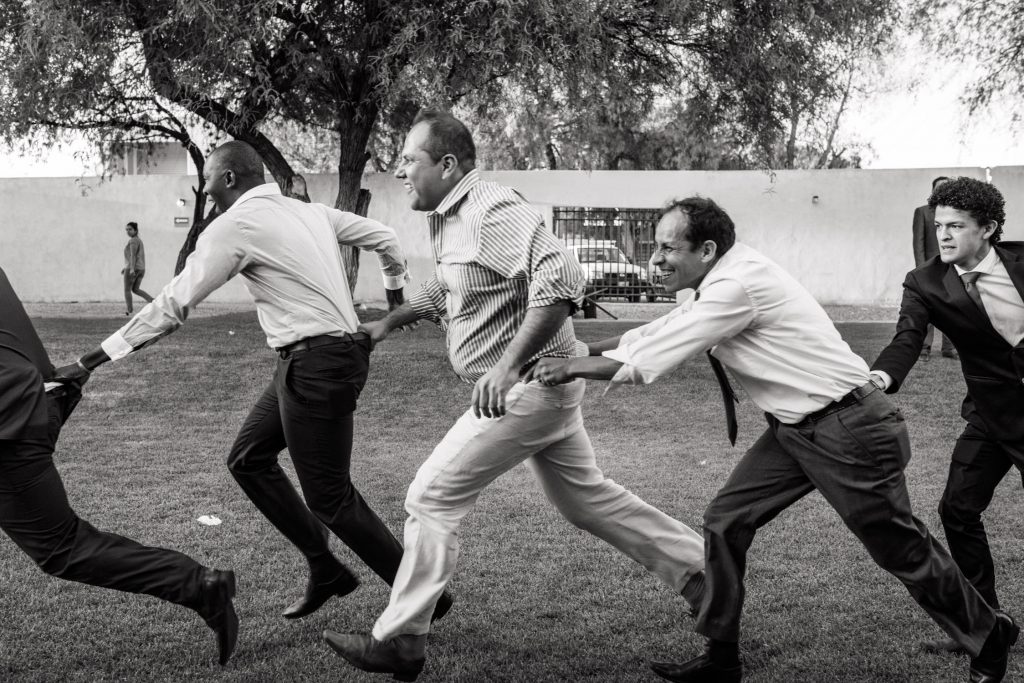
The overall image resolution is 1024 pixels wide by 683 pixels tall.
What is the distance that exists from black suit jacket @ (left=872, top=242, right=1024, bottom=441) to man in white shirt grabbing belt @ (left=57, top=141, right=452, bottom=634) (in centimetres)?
204

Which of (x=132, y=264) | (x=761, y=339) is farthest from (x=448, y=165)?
(x=132, y=264)

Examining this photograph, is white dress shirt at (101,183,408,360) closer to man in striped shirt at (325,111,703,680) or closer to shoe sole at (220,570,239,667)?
man in striped shirt at (325,111,703,680)

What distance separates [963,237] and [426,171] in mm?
1975

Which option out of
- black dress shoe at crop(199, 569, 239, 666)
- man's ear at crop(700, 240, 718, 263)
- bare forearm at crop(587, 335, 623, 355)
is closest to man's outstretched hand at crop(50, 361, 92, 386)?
black dress shoe at crop(199, 569, 239, 666)

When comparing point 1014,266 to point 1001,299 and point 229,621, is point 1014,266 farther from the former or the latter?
point 229,621

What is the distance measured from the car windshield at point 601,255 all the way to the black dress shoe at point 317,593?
17.7 meters

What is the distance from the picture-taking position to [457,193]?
395cm

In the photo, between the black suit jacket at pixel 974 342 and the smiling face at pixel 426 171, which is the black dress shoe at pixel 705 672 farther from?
the smiling face at pixel 426 171

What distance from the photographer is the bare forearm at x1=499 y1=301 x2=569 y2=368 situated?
3.64 m

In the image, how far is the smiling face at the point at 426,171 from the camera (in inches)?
156

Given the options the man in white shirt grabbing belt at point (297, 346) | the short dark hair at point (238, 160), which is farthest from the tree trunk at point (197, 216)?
the man in white shirt grabbing belt at point (297, 346)

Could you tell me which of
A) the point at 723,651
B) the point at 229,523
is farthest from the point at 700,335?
the point at 229,523

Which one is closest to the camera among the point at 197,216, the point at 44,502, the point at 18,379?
the point at 18,379

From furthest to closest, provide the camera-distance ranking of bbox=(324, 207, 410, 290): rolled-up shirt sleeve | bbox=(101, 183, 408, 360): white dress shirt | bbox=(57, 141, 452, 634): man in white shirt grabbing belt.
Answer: bbox=(324, 207, 410, 290): rolled-up shirt sleeve → bbox=(57, 141, 452, 634): man in white shirt grabbing belt → bbox=(101, 183, 408, 360): white dress shirt
